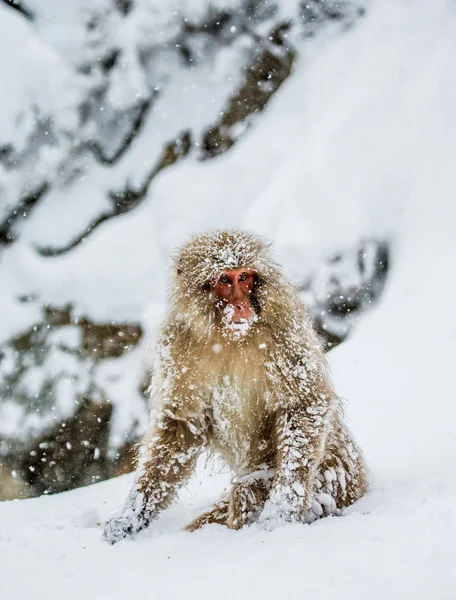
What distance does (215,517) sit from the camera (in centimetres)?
297

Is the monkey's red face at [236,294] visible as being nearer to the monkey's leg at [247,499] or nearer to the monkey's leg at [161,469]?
the monkey's leg at [161,469]

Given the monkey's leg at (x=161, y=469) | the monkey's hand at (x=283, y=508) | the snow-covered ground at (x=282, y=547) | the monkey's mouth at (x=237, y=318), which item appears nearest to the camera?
the snow-covered ground at (x=282, y=547)

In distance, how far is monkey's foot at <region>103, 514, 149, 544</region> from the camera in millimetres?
2680

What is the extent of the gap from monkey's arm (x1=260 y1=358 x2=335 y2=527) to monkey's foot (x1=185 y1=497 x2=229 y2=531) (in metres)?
0.43

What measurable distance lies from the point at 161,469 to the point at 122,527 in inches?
11.9

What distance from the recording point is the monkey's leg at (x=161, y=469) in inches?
109

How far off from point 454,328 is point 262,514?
4006 mm

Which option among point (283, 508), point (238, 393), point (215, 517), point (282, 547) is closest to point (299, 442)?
point (283, 508)

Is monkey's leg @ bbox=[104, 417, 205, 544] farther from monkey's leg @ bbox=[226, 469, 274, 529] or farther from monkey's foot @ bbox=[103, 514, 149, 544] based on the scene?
monkey's leg @ bbox=[226, 469, 274, 529]

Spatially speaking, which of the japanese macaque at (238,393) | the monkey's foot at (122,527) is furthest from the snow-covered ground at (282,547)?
the japanese macaque at (238,393)

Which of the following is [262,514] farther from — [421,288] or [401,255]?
[401,255]

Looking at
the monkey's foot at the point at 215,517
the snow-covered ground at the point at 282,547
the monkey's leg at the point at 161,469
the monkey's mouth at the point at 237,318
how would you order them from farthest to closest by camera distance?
the monkey's foot at the point at 215,517 < the monkey's leg at the point at 161,469 < the monkey's mouth at the point at 237,318 < the snow-covered ground at the point at 282,547

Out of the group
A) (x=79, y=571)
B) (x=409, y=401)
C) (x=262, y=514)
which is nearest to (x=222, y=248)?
(x=262, y=514)

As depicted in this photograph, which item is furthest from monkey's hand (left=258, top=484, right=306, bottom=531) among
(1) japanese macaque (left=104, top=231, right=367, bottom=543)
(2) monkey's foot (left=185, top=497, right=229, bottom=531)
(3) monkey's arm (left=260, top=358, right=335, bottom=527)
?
(2) monkey's foot (left=185, top=497, right=229, bottom=531)
